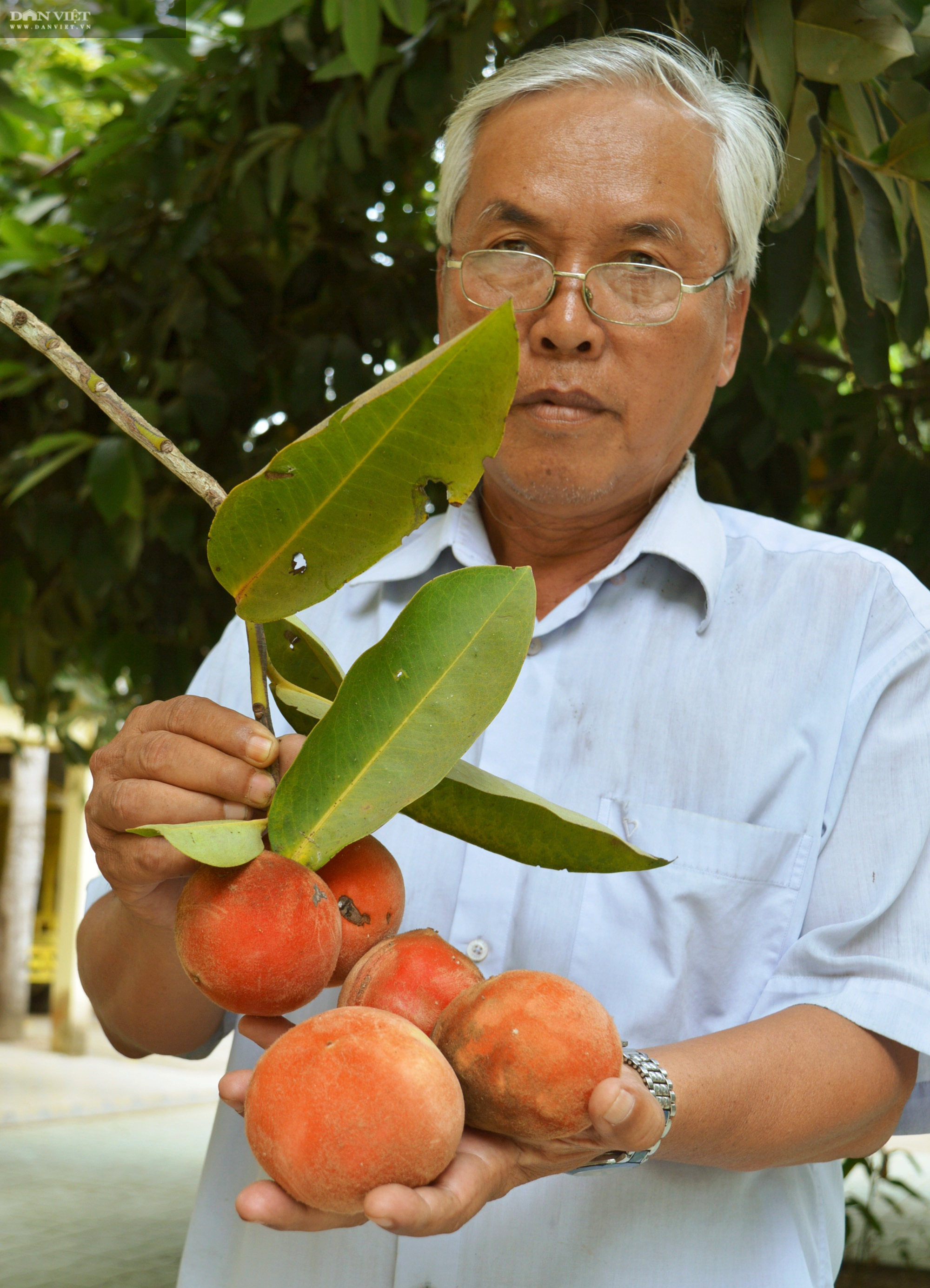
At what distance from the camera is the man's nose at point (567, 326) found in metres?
1.14

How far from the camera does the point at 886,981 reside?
1.00 m

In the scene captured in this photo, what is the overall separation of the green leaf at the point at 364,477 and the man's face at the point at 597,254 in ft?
1.47

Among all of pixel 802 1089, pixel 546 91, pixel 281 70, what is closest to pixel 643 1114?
pixel 802 1089

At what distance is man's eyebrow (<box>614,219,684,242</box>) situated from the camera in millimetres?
1143

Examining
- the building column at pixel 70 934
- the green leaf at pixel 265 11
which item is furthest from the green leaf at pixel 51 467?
the building column at pixel 70 934

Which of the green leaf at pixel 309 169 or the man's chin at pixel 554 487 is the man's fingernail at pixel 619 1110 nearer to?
the man's chin at pixel 554 487

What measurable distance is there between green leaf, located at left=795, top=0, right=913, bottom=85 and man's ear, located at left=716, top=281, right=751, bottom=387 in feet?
0.87

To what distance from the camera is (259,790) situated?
0.73 metres

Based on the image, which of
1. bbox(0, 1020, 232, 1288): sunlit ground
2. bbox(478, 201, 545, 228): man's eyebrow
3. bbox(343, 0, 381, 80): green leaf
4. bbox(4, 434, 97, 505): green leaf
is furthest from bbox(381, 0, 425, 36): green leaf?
bbox(0, 1020, 232, 1288): sunlit ground

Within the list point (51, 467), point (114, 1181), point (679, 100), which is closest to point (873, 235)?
point (679, 100)

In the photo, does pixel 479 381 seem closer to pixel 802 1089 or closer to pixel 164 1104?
pixel 802 1089

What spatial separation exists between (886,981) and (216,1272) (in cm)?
76

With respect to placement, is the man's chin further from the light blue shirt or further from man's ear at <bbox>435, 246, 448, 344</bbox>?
man's ear at <bbox>435, 246, 448, 344</bbox>

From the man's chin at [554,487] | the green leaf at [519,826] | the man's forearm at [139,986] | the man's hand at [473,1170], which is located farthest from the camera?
the man's chin at [554,487]
